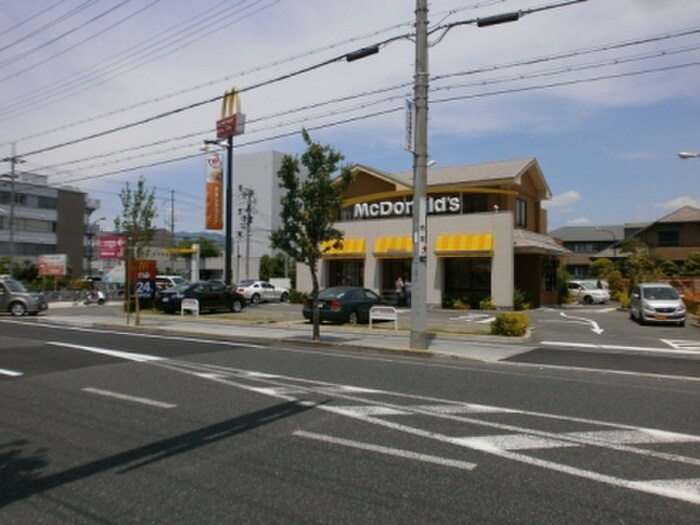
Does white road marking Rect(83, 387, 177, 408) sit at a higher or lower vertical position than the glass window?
lower

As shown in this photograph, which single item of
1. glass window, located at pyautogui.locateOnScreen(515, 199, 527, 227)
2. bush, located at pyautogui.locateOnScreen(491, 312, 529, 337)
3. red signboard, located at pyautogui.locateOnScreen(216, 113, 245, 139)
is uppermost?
red signboard, located at pyautogui.locateOnScreen(216, 113, 245, 139)

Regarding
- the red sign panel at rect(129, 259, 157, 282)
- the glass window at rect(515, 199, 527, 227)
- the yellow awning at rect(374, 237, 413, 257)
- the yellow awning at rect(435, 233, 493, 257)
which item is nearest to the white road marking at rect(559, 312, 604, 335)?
the yellow awning at rect(435, 233, 493, 257)

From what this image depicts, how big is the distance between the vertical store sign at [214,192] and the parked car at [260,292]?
4392mm

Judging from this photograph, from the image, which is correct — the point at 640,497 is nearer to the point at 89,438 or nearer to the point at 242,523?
the point at 242,523

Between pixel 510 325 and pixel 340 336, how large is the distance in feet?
16.2

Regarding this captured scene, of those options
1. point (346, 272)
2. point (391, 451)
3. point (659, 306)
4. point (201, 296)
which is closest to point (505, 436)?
point (391, 451)

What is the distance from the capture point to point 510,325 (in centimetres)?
1692

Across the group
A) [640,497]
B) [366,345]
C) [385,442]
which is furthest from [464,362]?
[640,497]

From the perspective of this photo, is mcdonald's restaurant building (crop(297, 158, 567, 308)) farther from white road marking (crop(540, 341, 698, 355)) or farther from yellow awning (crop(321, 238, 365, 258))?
white road marking (crop(540, 341, 698, 355))

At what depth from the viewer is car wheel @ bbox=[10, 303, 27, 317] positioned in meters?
26.7

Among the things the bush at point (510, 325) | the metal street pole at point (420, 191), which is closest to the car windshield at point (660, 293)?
the bush at point (510, 325)

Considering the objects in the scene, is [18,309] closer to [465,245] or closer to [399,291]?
[399,291]

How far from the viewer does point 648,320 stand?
71.7 feet

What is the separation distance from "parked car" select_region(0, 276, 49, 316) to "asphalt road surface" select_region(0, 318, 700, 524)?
18.4m
